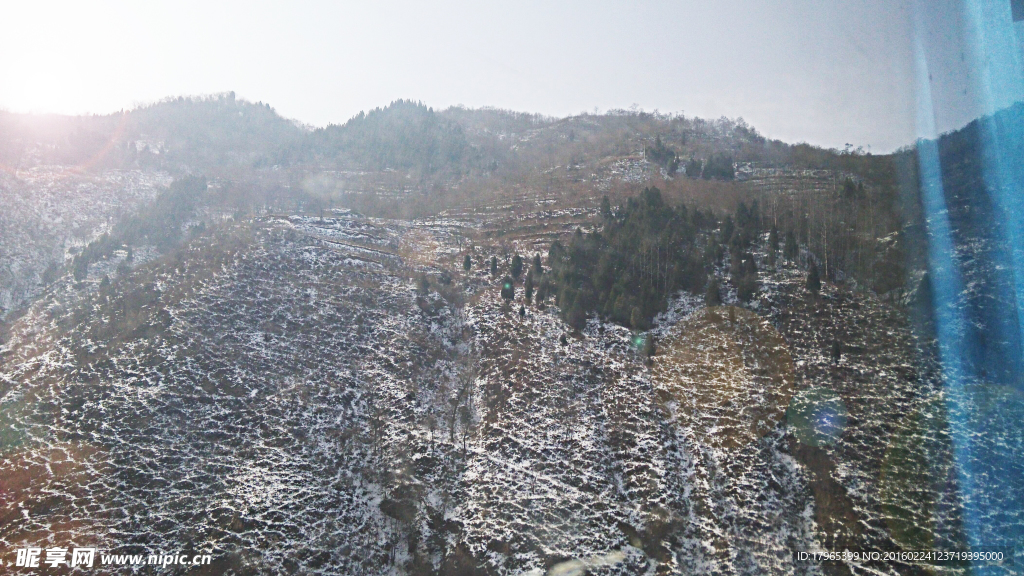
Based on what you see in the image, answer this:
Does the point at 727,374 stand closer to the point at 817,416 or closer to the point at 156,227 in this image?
the point at 817,416

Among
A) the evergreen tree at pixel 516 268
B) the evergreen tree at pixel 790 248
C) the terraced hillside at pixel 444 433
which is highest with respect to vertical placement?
the evergreen tree at pixel 790 248

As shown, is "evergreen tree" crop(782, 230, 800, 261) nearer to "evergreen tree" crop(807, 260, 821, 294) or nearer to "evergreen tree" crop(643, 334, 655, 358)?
"evergreen tree" crop(807, 260, 821, 294)

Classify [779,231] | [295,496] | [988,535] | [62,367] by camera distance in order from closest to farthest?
1. [988,535]
2. [295,496]
3. [62,367]
4. [779,231]

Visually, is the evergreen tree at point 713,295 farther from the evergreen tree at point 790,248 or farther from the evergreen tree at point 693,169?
the evergreen tree at point 693,169

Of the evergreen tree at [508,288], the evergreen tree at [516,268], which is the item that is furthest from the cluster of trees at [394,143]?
the evergreen tree at [508,288]

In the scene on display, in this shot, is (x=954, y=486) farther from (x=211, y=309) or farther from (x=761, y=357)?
(x=211, y=309)

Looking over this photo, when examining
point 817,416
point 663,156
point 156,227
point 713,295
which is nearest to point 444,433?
point 817,416

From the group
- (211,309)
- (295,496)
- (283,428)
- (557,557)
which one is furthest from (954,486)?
(211,309)

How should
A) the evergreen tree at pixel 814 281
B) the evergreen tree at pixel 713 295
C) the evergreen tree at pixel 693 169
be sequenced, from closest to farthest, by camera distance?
1. the evergreen tree at pixel 814 281
2. the evergreen tree at pixel 713 295
3. the evergreen tree at pixel 693 169
